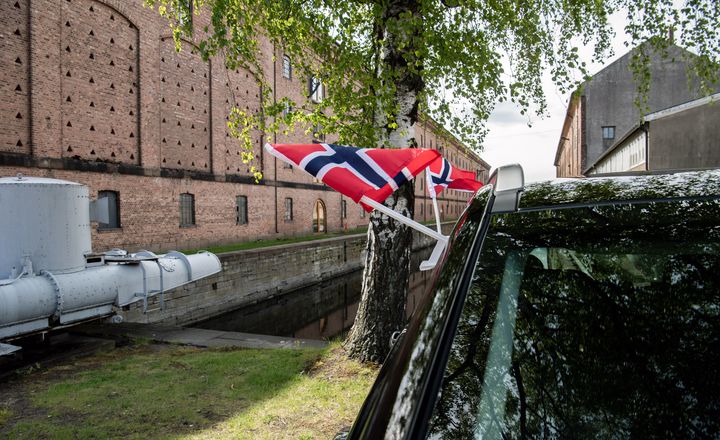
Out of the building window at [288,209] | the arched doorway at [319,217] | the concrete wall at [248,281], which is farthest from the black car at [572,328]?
the arched doorway at [319,217]

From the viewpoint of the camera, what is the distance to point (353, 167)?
173 inches

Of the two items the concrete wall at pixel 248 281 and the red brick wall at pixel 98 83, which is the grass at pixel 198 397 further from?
the red brick wall at pixel 98 83

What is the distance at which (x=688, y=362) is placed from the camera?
3.29ft

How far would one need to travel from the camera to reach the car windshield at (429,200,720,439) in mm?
939

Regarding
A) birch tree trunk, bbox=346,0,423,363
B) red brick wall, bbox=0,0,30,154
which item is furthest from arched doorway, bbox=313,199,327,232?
birch tree trunk, bbox=346,0,423,363

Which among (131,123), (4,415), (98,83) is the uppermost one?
(98,83)

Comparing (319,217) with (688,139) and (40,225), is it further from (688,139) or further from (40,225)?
(40,225)

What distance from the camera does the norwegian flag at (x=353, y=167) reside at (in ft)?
14.0

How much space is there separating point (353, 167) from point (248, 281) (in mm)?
11974

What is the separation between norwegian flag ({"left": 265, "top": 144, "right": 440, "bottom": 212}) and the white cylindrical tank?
4965mm

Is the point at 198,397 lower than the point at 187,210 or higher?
lower

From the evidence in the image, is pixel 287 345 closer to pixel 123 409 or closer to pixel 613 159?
pixel 123 409

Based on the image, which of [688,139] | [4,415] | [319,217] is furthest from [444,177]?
[319,217]

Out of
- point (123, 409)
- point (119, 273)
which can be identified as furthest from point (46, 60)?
point (123, 409)
